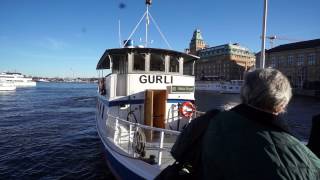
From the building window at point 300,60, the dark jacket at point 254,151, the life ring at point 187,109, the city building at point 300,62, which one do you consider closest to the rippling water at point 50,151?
the life ring at point 187,109

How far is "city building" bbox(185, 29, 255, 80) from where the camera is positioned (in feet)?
531

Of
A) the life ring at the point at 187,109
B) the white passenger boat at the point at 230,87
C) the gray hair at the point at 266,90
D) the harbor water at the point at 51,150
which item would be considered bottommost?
the harbor water at the point at 51,150

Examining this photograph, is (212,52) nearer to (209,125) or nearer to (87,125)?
(87,125)

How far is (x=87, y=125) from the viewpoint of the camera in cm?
2766

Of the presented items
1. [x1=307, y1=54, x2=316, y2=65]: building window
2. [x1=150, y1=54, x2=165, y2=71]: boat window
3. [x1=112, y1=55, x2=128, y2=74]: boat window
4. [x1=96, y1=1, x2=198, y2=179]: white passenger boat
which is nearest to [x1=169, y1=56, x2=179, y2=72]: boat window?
[x1=96, y1=1, x2=198, y2=179]: white passenger boat

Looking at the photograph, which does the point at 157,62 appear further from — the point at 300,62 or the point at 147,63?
the point at 300,62

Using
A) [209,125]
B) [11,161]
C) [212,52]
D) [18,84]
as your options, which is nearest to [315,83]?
[212,52]

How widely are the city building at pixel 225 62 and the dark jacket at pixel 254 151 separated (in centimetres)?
15708

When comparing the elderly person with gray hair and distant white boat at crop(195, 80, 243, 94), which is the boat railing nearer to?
the elderly person with gray hair

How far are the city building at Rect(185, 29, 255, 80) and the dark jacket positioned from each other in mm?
157079

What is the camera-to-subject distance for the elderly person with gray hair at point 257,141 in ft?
6.75

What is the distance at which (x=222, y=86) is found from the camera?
11881 cm

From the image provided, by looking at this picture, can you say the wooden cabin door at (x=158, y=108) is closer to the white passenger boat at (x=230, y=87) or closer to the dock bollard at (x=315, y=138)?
the dock bollard at (x=315, y=138)

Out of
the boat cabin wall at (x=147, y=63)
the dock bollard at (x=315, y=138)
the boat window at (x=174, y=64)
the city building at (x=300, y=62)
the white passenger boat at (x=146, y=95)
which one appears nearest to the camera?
the dock bollard at (x=315, y=138)
